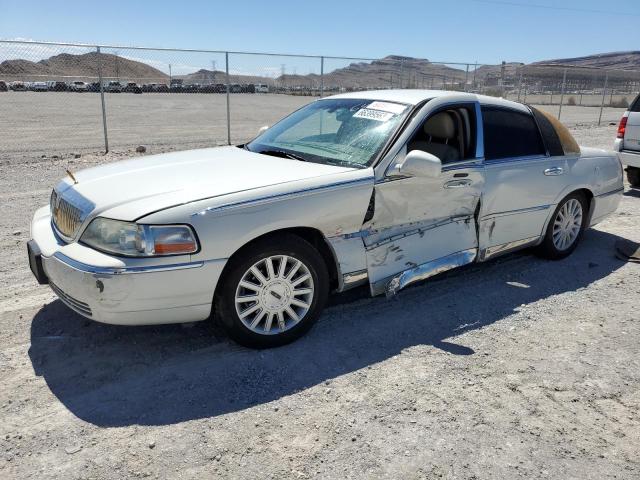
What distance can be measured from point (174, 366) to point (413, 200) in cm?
200

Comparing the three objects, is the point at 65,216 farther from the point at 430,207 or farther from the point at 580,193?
the point at 580,193

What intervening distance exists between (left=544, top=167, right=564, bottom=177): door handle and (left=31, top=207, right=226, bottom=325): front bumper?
10.7 feet

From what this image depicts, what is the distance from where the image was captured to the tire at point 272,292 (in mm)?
3334

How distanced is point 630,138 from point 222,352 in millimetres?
8103

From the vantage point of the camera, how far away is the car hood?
→ 10.6 ft

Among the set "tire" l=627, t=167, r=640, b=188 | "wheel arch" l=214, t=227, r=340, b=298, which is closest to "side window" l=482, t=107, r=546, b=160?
"wheel arch" l=214, t=227, r=340, b=298

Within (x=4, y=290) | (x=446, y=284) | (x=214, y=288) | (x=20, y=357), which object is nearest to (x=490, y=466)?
(x=214, y=288)

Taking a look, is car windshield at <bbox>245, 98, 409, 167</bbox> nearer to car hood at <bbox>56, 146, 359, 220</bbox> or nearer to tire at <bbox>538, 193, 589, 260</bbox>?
car hood at <bbox>56, 146, 359, 220</bbox>

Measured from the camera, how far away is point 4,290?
429cm

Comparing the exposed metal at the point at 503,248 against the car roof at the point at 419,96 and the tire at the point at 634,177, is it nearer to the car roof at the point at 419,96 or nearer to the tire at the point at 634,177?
the car roof at the point at 419,96

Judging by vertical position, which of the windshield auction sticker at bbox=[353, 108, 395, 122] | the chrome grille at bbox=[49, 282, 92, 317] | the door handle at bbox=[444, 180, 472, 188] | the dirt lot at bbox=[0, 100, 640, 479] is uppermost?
the windshield auction sticker at bbox=[353, 108, 395, 122]

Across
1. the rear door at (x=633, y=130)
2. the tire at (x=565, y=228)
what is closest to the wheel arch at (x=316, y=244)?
the tire at (x=565, y=228)

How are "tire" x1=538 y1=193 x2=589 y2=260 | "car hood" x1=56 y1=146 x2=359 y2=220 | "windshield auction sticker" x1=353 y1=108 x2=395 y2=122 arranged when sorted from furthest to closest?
"tire" x1=538 y1=193 x2=589 y2=260 < "windshield auction sticker" x1=353 y1=108 x2=395 y2=122 < "car hood" x1=56 y1=146 x2=359 y2=220

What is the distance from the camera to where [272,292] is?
3475 millimetres
